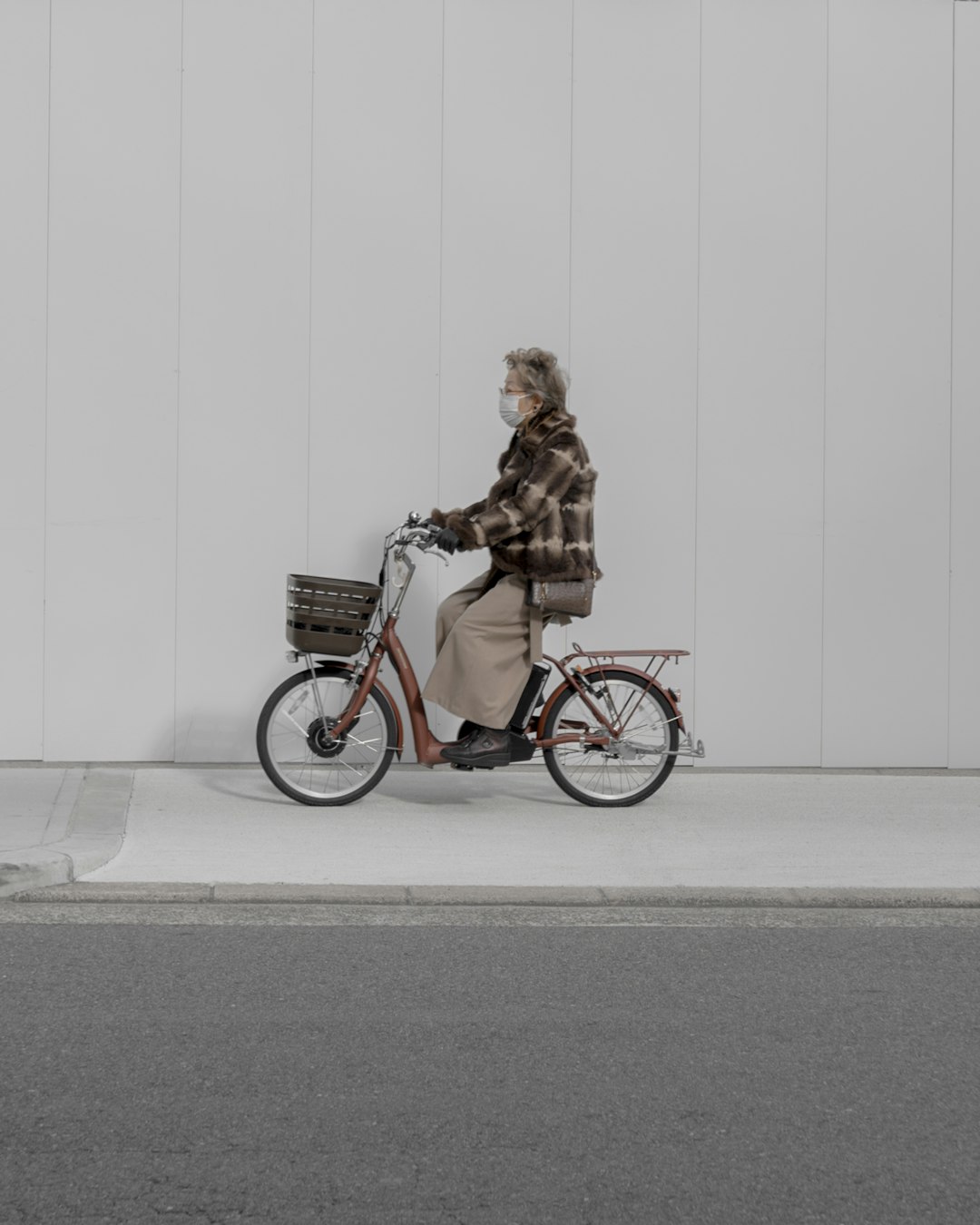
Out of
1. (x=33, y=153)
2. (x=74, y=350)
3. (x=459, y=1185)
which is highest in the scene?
(x=33, y=153)

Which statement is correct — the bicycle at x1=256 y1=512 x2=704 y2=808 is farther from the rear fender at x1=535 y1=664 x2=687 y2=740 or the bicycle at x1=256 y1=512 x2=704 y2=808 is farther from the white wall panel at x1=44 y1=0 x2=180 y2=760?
the white wall panel at x1=44 y1=0 x2=180 y2=760

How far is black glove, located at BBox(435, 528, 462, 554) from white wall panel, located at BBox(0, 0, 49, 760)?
8.95 ft

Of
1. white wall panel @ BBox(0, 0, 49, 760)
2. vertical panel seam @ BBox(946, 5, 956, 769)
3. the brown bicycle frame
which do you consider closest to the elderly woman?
the brown bicycle frame

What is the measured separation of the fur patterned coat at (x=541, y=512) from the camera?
8.01 m

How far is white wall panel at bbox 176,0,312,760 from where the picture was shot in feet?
31.7

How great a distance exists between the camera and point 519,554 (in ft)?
26.8

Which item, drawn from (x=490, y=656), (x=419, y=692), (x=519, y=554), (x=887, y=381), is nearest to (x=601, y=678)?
(x=490, y=656)

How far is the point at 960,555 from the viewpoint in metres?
10.2

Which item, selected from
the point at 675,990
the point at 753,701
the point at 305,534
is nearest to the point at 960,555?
the point at 753,701

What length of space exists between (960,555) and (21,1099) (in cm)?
721

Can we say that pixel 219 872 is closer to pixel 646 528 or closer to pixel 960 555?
pixel 646 528

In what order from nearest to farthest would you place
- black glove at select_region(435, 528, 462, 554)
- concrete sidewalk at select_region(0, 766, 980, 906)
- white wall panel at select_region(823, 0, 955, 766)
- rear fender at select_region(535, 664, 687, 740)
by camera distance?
concrete sidewalk at select_region(0, 766, 980, 906)
black glove at select_region(435, 528, 462, 554)
rear fender at select_region(535, 664, 687, 740)
white wall panel at select_region(823, 0, 955, 766)

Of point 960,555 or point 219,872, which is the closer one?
point 219,872

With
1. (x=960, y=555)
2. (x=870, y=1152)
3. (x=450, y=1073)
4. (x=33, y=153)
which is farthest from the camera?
(x=960, y=555)
